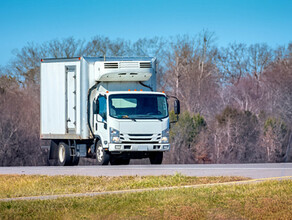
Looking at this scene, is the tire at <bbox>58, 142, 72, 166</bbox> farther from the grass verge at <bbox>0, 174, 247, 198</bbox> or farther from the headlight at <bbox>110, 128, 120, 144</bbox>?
the grass verge at <bbox>0, 174, 247, 198</bbox>

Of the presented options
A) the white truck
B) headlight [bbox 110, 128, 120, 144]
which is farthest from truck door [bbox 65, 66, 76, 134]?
headlight [bbox 110, 128, 120, 144]

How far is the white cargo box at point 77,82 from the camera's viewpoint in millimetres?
24922

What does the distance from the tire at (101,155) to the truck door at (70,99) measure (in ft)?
4.14

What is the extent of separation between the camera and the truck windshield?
24.2 metres

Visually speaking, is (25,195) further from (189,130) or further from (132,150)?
(189,130)

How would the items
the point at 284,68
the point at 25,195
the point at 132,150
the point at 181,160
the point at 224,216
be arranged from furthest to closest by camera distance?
the point at 284,68 → the point at 181,160 → the point at 132,150 → the point at 25,195 → the point at 224,216

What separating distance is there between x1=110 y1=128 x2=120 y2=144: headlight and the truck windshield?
0.52 metres

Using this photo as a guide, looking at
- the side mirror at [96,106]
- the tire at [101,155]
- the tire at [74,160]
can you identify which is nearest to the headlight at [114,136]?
the tire at [101,155]

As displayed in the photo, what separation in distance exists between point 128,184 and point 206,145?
4887 centimetres

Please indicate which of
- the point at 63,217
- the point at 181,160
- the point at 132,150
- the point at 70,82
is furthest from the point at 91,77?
the point at 181,160

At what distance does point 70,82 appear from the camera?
2575 centimetres

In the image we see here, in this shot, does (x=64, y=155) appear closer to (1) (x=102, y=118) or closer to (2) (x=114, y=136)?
(1) (x=102, y=118)

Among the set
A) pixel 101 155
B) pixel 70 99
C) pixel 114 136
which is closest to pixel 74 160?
pixel 101 155

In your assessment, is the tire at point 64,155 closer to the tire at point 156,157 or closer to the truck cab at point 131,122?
the truck cab at point 131,122
